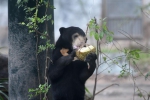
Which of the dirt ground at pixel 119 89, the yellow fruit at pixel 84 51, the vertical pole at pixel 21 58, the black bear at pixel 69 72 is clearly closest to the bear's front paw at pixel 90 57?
the yellow fruit at pixel 84 51

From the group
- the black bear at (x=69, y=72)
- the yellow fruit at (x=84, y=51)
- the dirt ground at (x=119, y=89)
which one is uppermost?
the yellow fruit at (x=84, y=51)

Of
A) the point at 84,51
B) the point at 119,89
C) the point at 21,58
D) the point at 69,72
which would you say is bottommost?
the point at 119,89

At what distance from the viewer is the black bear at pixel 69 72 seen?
560cm

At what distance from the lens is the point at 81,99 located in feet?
19.2

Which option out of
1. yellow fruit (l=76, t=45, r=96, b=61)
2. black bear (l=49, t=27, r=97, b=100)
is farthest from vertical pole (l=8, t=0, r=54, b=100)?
yellow fruit (l=76, t=45, r=96, b=61)

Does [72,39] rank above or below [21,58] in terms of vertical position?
above

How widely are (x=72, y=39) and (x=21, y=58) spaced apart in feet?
2.77

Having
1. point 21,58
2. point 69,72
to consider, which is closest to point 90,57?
point 69,72

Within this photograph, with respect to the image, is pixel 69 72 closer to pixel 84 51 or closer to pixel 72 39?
pixel 72 39

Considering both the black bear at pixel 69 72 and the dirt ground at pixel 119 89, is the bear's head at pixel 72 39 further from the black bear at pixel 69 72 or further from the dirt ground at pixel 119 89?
the dirt ground at pixel 119 89

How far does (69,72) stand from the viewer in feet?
18.8

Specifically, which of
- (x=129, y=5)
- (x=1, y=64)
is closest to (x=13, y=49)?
(x=1, y=64)

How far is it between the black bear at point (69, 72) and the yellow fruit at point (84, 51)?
0.25m

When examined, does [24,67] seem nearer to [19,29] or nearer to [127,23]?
[19,29]
